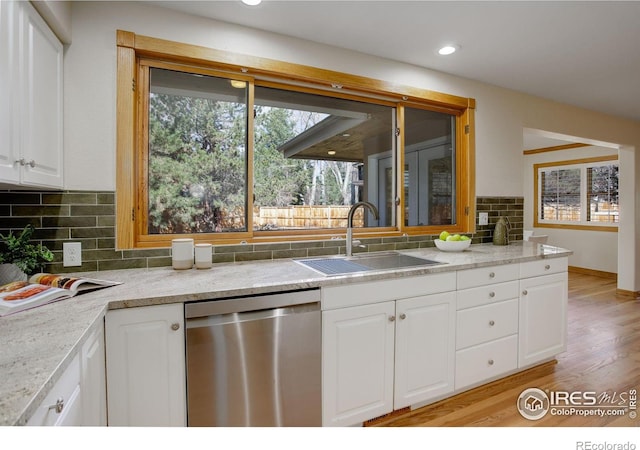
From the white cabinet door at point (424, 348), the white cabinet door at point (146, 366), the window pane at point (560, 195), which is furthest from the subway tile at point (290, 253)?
the window pane at point (560, 195)

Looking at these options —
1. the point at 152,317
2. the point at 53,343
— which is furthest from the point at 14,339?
the point at 152,317

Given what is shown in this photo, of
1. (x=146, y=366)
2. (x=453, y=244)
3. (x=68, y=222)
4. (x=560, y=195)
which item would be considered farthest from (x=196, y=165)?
(x=560, y=195)

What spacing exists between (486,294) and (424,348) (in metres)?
0.60

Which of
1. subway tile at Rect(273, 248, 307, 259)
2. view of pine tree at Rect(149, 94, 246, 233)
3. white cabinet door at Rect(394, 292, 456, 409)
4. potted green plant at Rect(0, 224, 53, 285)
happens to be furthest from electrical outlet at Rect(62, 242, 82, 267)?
white cabinet door at Rect(394, 292, 456, 409)

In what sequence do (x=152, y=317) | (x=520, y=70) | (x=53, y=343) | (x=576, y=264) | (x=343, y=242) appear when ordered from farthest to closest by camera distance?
(x=576, y=264) < (x=520, y=70) < (x=343, y=242) < (x=152, y=317) < (x=53, y=343)

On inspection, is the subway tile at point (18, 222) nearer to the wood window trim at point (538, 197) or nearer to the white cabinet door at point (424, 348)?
the white cabinet door at point (424, 348)

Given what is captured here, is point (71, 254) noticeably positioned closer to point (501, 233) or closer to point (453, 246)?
point (453, 246)

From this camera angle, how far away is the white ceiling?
188 centimetres

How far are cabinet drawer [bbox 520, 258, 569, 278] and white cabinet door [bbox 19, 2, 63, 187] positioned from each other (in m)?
2.85

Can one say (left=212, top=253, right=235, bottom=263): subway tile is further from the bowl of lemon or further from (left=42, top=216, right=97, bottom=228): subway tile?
the bowl of lemon

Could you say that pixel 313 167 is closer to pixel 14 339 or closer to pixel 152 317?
pixel 152 317

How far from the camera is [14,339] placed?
0.93m

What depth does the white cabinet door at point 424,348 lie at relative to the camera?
1833mm

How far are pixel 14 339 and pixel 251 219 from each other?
1.35 meters
